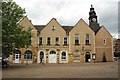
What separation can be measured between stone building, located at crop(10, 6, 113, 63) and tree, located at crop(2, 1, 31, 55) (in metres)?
17.8

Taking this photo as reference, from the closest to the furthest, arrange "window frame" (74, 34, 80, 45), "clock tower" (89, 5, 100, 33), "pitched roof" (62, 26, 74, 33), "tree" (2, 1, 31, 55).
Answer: "tree" (2, 1, 31, 55)
"window frame" (74, 34, 80, 45)
"pitched roof" (62, 26, 74, 33)
"clock tower" (89, 5, 100, 33)

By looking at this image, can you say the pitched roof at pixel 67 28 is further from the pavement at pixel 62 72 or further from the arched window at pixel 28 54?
the pavement at pixel 62 72

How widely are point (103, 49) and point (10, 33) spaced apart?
2731 centimetres

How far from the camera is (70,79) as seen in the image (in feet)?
57.9

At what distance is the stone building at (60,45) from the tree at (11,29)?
58.3ft

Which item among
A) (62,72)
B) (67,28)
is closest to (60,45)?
(67,28)

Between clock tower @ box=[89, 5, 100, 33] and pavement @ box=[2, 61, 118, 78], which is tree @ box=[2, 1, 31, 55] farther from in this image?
clock tower @ box=[89, 5, 100, 33]

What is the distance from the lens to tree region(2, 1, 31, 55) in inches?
1261

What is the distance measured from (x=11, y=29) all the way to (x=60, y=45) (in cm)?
2106

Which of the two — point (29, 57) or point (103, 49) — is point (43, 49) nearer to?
point (29, 57)

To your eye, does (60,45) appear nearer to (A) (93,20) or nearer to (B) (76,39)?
(B) (76,39)

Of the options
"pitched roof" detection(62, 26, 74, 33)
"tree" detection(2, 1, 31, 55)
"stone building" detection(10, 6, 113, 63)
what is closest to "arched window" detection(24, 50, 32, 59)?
"stone building" detection(10, 6, 113, 63)

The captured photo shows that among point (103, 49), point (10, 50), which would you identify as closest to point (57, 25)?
point (103, 49)

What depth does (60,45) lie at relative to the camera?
5272 centimetres
